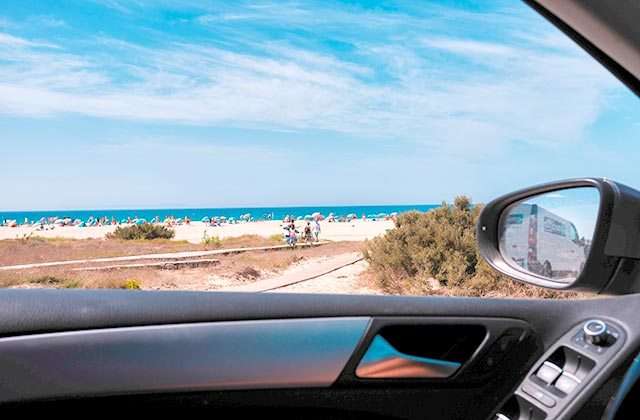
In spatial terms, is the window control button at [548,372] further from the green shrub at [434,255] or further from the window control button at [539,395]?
the green shrub at [434,255]

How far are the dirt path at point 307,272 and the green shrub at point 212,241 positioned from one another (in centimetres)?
240

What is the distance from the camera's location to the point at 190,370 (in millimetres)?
1785

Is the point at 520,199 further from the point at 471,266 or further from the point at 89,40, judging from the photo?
the point at 89,40

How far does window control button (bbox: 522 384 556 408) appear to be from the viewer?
1.70 m

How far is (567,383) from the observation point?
5.61 ft

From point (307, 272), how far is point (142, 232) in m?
4.89

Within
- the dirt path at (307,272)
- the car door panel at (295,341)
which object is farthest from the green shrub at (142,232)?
the car door panel at (295,341)

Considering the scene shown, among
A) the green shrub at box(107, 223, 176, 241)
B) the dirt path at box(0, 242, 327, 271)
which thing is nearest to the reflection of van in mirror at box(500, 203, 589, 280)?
the dirt path at box(0, 242, 327, 271)

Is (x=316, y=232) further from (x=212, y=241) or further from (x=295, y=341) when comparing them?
(x=295, y=341)

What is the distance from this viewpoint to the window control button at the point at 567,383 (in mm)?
1682

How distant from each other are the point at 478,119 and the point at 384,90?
4.15m

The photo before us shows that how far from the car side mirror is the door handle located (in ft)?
1.20

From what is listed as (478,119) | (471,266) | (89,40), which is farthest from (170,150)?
(471,266)

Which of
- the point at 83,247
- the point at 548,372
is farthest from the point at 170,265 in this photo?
the point at 548,372
